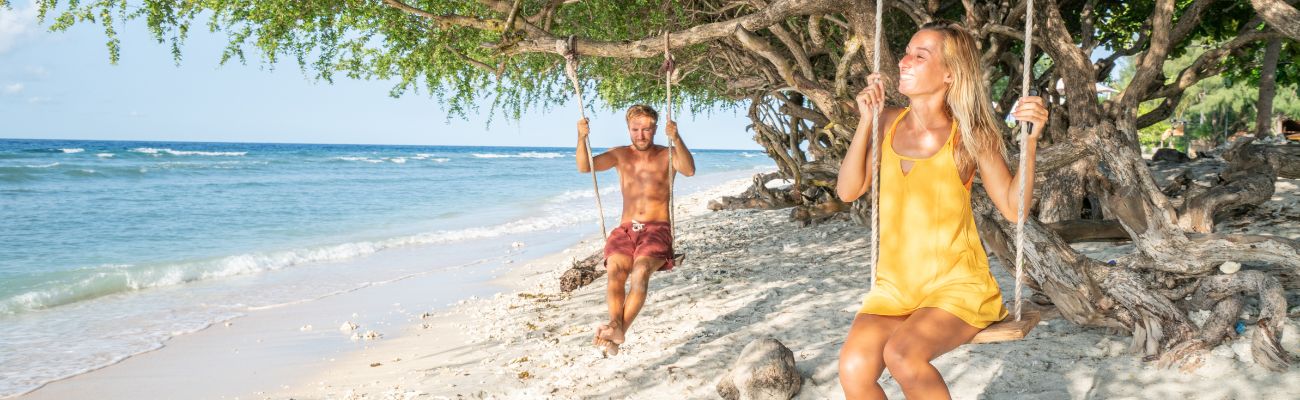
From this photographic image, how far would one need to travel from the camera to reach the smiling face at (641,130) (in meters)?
5.68

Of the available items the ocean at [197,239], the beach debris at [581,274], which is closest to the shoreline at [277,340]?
the ocean at [197,239]

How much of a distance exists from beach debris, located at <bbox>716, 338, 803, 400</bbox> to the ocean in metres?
5.06

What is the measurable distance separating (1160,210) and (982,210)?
100 cm

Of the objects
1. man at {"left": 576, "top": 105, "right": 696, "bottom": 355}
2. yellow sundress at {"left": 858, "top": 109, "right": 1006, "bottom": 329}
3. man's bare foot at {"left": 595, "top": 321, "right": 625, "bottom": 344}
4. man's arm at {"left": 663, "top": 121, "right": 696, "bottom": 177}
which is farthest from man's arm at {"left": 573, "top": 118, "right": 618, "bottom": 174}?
yellow sundress at {"left": 858, "top": 109, "right": 1006, "bottom": 329}

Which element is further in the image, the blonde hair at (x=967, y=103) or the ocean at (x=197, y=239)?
the ocean at (x=197, y=239)

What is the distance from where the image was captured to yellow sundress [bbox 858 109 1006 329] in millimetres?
2858

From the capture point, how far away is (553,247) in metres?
14.0

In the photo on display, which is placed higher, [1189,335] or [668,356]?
[1189,335]

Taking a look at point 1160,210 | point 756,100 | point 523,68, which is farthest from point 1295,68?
point 523,68

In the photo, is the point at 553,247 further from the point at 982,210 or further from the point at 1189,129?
the point at 1189,129

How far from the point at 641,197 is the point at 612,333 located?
1129 millimetres

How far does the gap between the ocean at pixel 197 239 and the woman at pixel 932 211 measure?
6.17m

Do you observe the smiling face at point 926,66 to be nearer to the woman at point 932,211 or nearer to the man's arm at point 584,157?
the woman at point 932,211

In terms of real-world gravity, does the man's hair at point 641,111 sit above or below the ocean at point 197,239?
above
